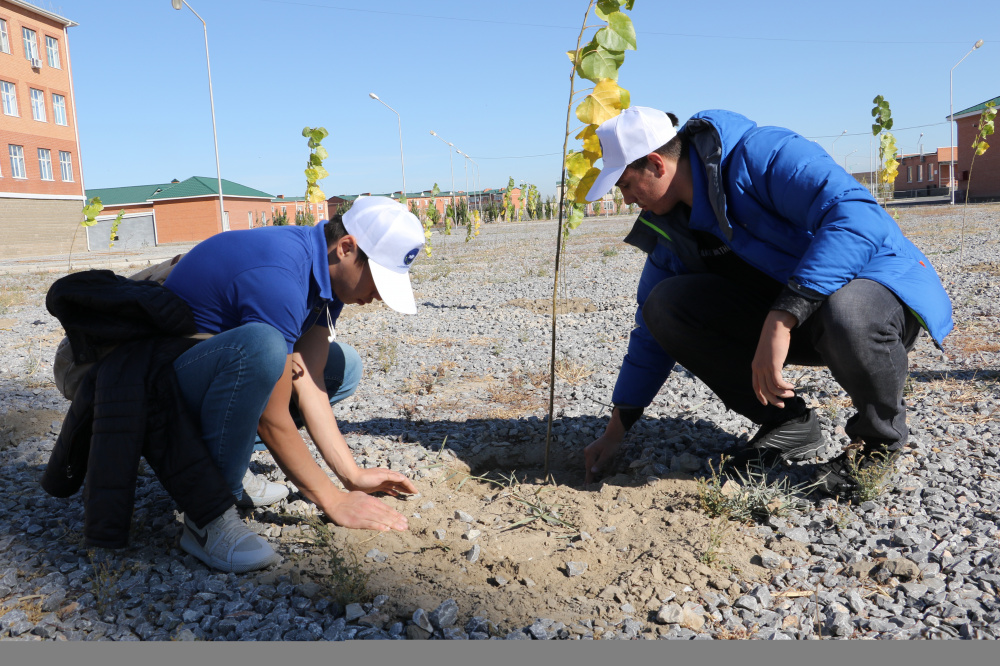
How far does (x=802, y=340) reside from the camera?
112 inches

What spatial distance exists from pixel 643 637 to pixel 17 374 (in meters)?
5.55

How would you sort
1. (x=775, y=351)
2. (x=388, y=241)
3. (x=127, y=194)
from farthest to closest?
(x=127, y=194)
(x=388, y=241)
(x=775, y=351)

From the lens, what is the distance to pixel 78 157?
34.0 metres

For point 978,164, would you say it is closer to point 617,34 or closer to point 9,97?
point 617,34

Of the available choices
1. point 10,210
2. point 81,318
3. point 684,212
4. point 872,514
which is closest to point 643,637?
point 872,514

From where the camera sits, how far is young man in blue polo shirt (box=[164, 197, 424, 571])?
232cm

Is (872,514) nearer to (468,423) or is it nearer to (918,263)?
(918,263)

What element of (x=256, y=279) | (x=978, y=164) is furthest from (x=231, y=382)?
(x=978, y=164)

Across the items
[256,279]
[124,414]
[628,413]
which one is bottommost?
[628,413]

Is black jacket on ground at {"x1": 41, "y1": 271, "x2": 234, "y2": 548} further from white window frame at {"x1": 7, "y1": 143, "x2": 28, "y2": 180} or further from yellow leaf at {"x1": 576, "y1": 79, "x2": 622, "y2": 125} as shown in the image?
white window frame at {"x1": 7, "y1": 143, "x2": 28, "y2": 180}

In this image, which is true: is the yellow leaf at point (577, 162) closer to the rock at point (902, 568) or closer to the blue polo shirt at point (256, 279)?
the blue polo shirt at point (256, 279)

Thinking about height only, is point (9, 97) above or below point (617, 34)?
above

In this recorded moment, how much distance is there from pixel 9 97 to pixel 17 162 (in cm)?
286

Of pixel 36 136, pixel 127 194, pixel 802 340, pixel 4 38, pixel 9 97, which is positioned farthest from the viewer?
pixel 127 194
